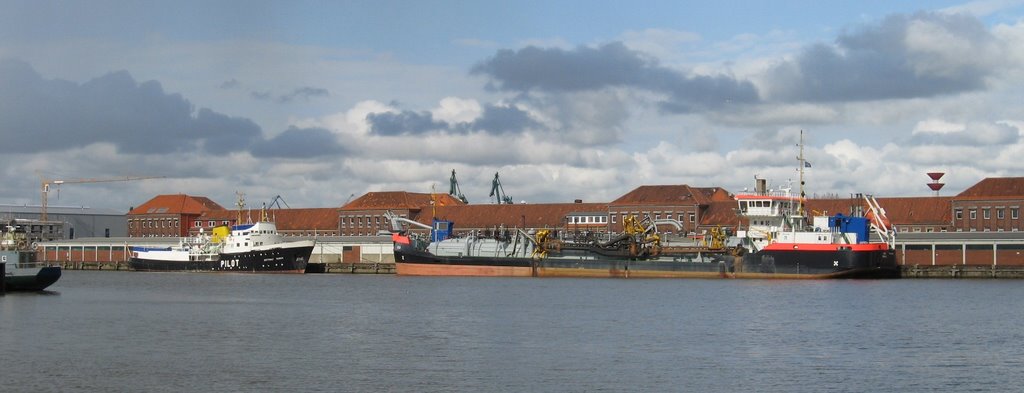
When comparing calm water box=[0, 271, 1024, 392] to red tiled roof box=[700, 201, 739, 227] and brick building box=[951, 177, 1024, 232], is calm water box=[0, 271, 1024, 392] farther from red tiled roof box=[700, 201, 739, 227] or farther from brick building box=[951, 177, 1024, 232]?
red tiled roof box=[700, 201, 739, 227]

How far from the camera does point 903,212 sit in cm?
10812

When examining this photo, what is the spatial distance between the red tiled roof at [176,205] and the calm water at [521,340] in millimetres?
84412

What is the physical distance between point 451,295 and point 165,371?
95.1ft

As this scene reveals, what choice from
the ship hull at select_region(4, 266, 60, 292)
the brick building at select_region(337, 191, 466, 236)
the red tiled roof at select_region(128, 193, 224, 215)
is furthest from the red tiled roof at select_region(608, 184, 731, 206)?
the ship hull at select_region(4, 266, 60, 292)

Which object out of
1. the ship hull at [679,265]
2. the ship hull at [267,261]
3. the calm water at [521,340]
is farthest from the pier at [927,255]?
the calm water at [521,340]

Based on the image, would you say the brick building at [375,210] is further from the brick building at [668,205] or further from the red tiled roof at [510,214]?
the brick building at [668,205]

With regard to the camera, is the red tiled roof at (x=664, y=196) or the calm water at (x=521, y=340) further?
the red tiled roof at (x=664, y=196)

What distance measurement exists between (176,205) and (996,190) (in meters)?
90.2

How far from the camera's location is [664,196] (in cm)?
11844

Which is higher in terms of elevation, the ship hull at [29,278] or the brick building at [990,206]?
the brick building at [990,206]

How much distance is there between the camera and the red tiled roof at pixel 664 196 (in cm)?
11688

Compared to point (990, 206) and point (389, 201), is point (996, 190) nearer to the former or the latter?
point (990, 206)

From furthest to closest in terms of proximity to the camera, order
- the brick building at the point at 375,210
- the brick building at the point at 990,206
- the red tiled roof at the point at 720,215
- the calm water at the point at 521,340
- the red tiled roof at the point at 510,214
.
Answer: the brick building at the point at 375,210 < the red tiled roof at the point at 510,214 < the red tiled roof at the point at 720,215 < the brick building at the point at 990,206 < the calm water at the point at 521,340

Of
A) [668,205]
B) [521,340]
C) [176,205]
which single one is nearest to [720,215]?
[668,205]
